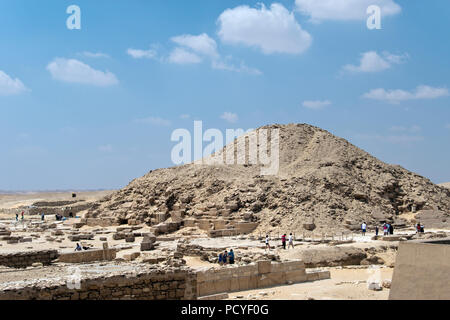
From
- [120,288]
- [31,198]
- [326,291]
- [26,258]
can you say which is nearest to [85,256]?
[26,258]

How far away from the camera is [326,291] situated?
1250cm

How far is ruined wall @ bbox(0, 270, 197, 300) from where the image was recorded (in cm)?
687

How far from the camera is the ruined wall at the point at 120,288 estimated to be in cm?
687

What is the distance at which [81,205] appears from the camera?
5041 cm

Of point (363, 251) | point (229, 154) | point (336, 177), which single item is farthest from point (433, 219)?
point (229, 154)

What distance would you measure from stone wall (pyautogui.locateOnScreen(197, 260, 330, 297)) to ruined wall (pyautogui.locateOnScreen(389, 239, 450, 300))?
547 centimetres

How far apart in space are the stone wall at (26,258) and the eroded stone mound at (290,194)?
15.3 metres

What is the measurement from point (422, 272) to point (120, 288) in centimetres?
483

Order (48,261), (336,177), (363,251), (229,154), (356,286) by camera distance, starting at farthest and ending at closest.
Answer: (229,154) < (336,177) < (363,251) < (356,286) < (48,261)

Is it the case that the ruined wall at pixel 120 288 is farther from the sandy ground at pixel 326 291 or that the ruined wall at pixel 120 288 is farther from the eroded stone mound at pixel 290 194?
the eroded stone mound at pixel 290 194

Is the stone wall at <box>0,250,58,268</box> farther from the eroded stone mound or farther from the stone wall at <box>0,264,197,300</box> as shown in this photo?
the eroded stone mound

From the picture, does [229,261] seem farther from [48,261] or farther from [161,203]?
[161,203]
